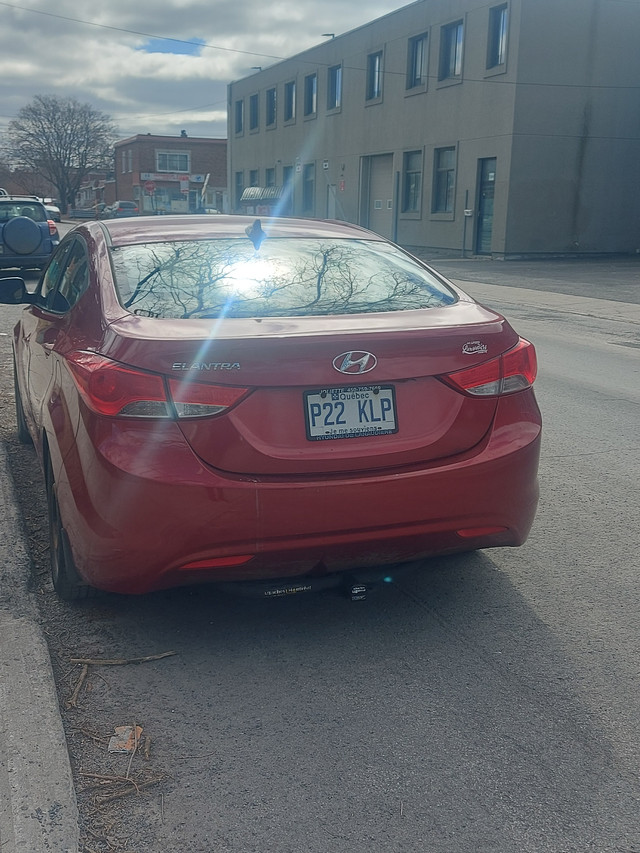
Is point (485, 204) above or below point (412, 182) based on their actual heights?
below

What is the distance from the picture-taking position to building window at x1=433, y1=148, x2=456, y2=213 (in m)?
32.7

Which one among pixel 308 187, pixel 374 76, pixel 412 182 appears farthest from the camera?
pixel 308 187

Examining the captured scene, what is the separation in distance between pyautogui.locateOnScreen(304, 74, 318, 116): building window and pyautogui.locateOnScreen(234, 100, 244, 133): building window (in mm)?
9713

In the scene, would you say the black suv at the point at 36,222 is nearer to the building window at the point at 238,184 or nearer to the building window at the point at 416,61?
the building window at the point at 416,61

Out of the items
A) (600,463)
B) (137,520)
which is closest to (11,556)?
(137,520)

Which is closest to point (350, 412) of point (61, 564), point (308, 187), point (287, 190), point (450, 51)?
point (61, 564)

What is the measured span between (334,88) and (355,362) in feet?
135

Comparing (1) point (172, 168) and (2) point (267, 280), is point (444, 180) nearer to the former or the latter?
(2) point (267, 280)

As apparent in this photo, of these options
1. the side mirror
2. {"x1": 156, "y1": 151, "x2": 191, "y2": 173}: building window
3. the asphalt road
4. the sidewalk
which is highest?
{"x1": 156, "y1": 151, "x2": 191, "y2": 173}: building window

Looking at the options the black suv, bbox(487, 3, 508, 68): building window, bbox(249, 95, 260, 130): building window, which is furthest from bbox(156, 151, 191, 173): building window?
the black suv

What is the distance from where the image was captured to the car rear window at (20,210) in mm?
20469

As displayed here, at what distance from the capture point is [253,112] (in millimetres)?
51500

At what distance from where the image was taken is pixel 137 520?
3.19 meters

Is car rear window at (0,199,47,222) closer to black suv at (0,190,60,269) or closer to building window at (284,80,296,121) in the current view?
black suv at (0,190,60,269)
